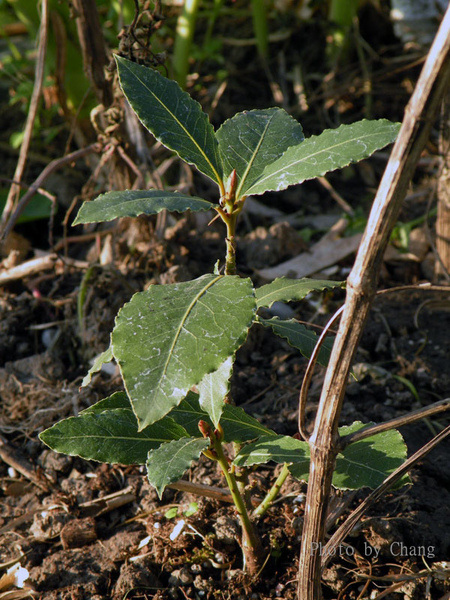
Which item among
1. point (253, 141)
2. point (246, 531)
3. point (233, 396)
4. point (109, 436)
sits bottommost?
point (233, 396)

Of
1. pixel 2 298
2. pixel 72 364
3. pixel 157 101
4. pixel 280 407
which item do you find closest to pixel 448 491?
pixel 280 407

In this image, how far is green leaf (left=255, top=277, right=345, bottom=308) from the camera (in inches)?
38.0

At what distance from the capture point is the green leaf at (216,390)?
900 mm

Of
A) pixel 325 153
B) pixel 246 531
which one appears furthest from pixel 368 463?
pixel 325 153

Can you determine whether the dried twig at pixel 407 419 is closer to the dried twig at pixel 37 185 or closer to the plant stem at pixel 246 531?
the plant stem at pixel 246 531

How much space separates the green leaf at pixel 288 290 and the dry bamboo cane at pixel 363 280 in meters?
0.21

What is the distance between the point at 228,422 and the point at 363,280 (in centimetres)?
47

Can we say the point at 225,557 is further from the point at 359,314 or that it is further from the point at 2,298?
the point at 2,298

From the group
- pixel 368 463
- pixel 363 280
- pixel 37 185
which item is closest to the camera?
pixel 363 280

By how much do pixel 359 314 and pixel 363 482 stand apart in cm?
38

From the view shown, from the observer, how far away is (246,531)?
1.09 m

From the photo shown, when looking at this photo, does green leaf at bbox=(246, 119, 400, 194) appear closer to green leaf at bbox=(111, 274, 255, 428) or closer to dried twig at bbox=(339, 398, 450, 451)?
green leaf at bbox=(111, 274, 255, 428)

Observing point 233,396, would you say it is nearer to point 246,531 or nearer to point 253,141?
point 246,531

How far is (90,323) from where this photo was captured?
1869mm
